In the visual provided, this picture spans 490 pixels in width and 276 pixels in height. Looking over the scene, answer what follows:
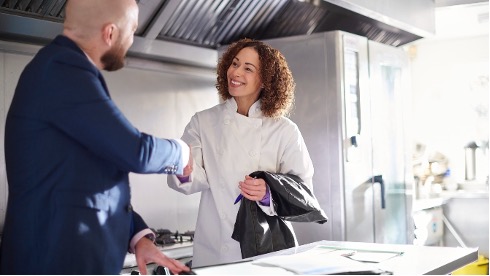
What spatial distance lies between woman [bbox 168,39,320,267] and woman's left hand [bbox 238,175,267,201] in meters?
0.12

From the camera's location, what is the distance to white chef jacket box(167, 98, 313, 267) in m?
2.73

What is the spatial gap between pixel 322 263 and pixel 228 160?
90cm

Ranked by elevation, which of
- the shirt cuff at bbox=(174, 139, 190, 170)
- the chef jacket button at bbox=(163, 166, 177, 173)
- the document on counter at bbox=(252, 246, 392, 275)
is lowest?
the document on counter at bbox=(252, 246, 392, 275)

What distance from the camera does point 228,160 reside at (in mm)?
2768

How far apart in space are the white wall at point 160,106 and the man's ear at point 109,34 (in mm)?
1699

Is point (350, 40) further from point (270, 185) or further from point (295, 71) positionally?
point (270, 185)

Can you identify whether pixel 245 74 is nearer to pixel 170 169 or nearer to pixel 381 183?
pixel 170 169

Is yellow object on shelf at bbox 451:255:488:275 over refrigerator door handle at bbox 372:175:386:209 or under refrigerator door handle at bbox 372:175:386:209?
under

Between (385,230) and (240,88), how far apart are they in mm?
2044

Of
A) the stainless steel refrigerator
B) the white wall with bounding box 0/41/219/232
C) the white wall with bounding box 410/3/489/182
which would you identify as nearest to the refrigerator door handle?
the stainless steel refrigerator

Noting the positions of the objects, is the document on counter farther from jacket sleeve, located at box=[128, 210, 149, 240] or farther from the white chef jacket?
the white chef jacket

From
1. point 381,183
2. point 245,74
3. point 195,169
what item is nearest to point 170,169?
point 195,169

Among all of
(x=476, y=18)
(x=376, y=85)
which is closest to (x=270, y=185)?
(x=376, y=85)

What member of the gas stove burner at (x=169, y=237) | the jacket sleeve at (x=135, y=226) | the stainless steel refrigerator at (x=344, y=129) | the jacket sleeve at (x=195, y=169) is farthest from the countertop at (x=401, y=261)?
the stainless steel refrigerator at (x=344, y=129)
